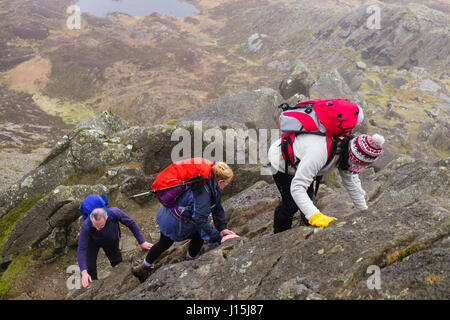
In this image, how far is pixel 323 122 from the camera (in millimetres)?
5047

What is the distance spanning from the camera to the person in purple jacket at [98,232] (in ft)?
23.6

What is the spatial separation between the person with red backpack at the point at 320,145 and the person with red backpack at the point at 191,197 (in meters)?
1.39

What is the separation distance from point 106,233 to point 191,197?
347 cm

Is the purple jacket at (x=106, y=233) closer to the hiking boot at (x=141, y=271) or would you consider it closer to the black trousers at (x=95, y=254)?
the black trousers at (x=95, y=254)

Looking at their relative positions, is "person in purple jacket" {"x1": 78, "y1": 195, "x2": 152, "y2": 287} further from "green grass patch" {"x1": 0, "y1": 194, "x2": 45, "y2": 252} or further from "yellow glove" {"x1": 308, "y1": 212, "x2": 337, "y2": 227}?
"green grass patch" {"x1": 0, "y1": 194, "x2": 45, "y2": 252}

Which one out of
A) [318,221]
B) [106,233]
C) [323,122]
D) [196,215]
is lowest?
[106,233]

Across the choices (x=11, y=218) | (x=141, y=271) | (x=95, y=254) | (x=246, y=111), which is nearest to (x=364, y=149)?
(x=141, y=271)

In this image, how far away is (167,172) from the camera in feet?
19.4

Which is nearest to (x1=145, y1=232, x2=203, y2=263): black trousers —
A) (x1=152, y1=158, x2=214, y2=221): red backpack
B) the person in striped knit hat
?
(x1=152, y1=158, x2=214, y2=221): red backpack

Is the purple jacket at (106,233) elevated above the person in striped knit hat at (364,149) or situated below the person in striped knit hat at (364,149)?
below

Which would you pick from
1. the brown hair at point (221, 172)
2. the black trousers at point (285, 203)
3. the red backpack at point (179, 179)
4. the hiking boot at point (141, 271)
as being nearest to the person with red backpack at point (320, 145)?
the black trousers at point (285, 203)

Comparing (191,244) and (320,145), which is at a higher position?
(320,145)

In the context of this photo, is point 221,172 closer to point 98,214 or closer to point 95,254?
point 98,214

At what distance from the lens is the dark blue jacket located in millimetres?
5805
